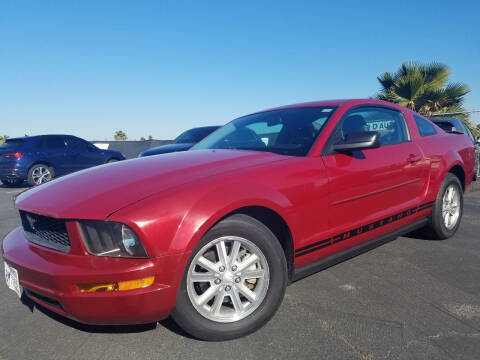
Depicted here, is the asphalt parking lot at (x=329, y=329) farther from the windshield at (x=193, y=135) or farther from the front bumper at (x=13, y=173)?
the front bumper at (x=13, y=173)

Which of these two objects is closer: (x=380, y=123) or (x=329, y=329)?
(x=329, y=329)

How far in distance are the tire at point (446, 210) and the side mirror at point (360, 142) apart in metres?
1.47

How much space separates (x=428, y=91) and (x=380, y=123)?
10.7 metres

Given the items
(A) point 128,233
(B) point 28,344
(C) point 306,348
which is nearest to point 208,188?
(A) point 128,233

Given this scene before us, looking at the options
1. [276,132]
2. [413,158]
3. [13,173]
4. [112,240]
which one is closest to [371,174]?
[413,158]

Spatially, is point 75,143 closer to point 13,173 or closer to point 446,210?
point 13,173

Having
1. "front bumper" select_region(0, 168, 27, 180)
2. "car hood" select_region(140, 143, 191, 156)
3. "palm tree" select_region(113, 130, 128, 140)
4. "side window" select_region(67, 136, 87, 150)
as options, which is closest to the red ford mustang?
"car hood" select_region(140, 143, 191, 156)

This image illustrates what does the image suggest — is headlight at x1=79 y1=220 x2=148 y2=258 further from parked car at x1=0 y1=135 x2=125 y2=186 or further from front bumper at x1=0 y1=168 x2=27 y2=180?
front bumper at x1=0 y1=168 x2=27 y2=180

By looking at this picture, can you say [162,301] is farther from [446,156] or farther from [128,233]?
[446,156]

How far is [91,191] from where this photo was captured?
1.93 metres

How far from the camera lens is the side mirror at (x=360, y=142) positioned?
7.93 ft

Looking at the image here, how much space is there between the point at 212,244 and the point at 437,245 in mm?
2732

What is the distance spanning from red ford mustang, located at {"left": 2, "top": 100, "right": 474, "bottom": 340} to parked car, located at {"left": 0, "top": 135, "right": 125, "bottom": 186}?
805 centimetres

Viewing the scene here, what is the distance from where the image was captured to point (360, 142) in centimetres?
243
